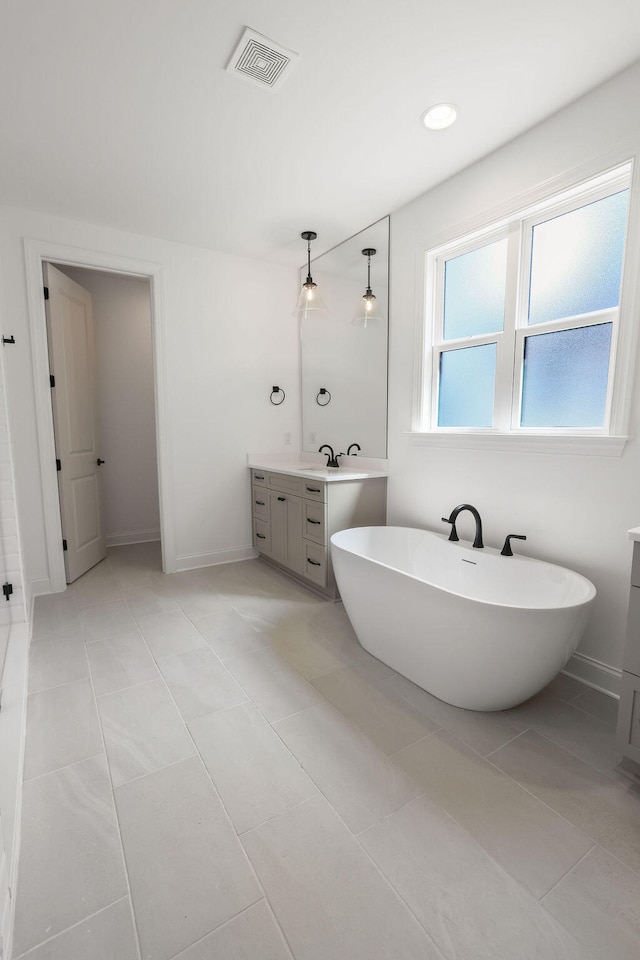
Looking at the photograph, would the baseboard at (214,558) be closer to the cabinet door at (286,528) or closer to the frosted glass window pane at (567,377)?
the cabinet door at (286,528)

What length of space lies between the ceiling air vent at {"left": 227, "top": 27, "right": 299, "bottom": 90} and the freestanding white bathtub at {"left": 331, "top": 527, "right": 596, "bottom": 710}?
2.12 m

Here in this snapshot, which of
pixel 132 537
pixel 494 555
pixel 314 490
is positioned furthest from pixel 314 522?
pixel 132 537

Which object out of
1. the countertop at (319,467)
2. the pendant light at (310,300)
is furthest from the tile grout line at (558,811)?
the pendant light at (310,300)

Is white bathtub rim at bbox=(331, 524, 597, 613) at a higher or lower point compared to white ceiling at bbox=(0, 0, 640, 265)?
lower

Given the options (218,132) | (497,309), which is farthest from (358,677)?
(218,132)

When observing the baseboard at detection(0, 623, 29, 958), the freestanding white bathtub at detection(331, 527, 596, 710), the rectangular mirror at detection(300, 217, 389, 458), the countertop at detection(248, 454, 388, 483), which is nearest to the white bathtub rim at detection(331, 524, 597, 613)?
→ the freestanding white bathtub at detection(331, 527, 596, 710)

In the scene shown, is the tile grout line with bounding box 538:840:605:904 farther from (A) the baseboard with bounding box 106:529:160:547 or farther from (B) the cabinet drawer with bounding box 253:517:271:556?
(A) the baseboard with bounding box 106:529:160:547

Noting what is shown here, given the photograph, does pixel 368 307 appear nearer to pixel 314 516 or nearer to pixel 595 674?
pixel 314 516

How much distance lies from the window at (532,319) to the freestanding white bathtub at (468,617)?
0.75m

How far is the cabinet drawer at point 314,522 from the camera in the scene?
9.59 ft

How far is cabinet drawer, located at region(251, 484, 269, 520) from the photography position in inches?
144

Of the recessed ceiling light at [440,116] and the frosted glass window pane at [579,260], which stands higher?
the recessed ceiling light at [440,116]

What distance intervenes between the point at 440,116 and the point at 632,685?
252cm

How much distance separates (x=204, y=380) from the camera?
143 inches
